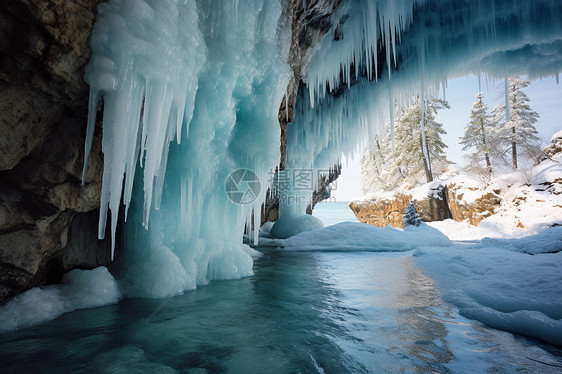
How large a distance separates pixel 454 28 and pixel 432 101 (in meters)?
17.6

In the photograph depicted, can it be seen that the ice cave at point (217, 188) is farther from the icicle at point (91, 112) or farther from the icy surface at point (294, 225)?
the icy surface at point (294, 225)

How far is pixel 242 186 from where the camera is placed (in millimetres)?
5422

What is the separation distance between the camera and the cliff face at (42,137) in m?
2.58

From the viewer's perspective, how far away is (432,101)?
22328 millimetres

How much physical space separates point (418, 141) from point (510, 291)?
2087cm

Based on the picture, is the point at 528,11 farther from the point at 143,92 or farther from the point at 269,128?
the point at 143,92

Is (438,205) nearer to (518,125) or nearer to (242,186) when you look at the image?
(518,125)

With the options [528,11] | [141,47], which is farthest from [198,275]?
[528,11]

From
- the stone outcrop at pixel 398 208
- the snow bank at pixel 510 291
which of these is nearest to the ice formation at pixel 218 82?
the snow bank at pixel 510 291

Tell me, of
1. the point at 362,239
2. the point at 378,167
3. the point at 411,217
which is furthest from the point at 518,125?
the point at 362,239

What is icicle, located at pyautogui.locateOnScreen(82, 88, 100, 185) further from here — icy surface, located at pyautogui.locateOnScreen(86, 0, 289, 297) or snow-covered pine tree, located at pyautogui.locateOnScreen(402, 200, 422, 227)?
snow-covered pine tree, located at pyautogui.locateOnScreen(402, 200, 422, 227)

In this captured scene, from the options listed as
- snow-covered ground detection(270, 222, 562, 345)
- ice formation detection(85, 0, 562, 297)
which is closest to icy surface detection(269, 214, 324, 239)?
snow-covered ground detection(270, 222, 562, 345)

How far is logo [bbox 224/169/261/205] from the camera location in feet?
17.3

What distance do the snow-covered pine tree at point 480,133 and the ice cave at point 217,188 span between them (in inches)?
590
